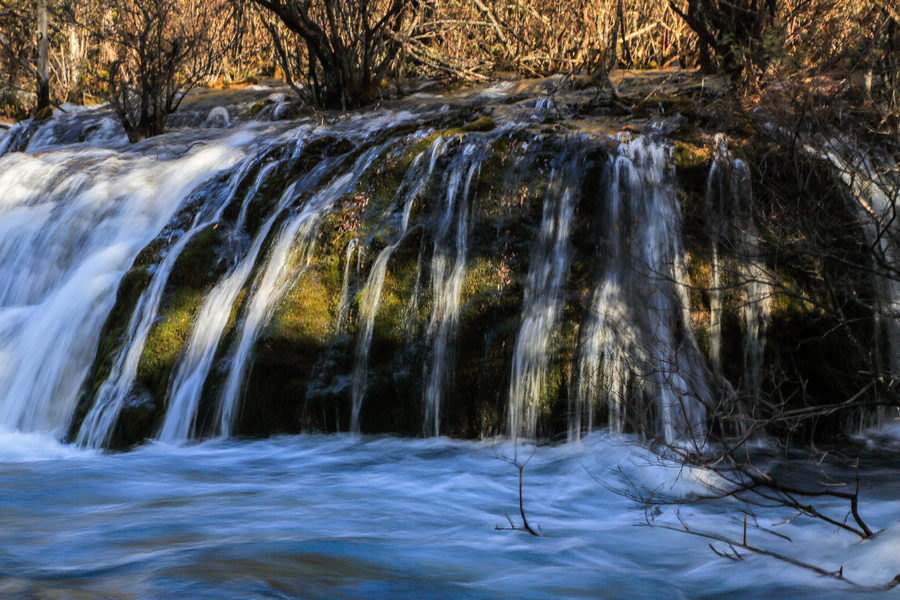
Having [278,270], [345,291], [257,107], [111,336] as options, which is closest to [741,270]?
[345,291]

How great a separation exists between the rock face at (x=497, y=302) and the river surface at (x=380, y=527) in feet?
1.00

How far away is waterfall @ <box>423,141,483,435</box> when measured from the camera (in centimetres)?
573

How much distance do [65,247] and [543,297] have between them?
17.0 ft

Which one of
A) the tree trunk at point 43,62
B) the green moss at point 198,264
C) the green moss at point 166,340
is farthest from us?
the tree trunk at point 43,62

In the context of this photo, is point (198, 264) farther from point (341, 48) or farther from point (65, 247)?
point (341, 48)

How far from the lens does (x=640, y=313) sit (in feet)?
18.0

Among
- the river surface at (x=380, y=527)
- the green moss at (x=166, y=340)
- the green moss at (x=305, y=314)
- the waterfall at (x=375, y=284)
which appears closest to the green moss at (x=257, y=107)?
the green moss at (x=166, y=340)

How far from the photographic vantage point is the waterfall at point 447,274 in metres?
5.73

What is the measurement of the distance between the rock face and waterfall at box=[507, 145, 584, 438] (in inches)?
0.5

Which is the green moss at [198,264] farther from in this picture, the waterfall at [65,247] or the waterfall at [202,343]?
the waterfall at [65,247]

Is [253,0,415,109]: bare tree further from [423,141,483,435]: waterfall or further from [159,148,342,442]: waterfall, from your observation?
[423,141,483,435]: waterfall

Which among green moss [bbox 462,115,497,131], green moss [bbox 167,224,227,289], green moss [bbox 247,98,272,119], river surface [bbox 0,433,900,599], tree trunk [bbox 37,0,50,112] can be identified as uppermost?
tree trunk [bbox 37,0,50,112]

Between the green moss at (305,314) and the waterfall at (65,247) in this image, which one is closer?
the green moss at (305,314)

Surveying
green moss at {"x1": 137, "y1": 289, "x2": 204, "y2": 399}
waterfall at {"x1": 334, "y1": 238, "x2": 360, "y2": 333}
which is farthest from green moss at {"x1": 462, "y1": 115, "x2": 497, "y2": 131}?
green moss at {"x1": 137, "y1": 289, "x2": 204, "y2": 399}
